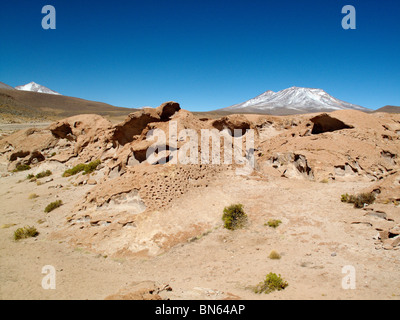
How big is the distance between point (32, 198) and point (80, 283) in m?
8.19

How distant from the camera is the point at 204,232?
7645 millimetres

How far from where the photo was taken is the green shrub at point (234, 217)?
7.79 meters

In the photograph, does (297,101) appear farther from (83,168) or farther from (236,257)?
(236,257)

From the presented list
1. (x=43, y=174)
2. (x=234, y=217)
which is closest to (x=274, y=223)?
(x=234, y=217)

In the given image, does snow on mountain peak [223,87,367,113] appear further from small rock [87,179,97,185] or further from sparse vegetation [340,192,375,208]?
sparse vegetation [340,192,375,208]

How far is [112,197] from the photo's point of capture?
8.80 meters

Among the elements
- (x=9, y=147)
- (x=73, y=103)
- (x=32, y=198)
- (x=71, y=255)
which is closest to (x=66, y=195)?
(x=32, y=198)

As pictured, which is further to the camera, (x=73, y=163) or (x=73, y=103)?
(x=73, y=103)

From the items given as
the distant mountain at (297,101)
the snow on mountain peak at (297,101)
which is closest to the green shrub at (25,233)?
the distant mountain at (297,101)

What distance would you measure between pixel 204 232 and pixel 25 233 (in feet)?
19.2

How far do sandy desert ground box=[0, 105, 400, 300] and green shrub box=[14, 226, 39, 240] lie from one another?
0.19 meters

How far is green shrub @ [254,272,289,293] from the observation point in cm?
466

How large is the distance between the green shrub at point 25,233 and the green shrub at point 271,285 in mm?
7346
